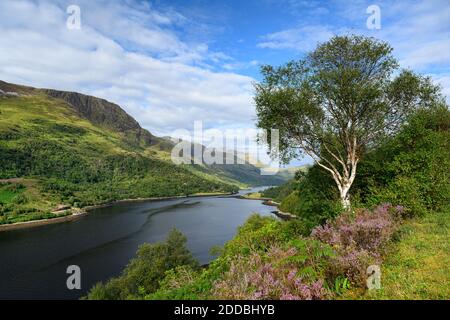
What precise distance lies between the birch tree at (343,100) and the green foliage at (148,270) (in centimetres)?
2719

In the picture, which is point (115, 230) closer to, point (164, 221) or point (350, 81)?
point (164, 221)

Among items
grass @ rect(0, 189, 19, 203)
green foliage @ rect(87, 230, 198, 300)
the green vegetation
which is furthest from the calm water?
grass @ rect(0, 189, 19, 203)

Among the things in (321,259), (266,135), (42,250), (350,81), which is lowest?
(42,250)

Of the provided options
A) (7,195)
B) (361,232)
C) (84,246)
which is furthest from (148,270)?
(7,195)

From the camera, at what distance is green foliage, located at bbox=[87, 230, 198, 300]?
41656 millimetres

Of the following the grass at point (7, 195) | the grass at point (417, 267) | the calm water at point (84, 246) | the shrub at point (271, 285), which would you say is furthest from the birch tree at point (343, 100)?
the grass at point (7, 195)

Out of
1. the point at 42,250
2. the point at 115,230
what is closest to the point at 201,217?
the point at 115,230

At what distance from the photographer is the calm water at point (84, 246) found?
55.8m

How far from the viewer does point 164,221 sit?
12000 centimetres

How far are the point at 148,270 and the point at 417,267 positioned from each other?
44622mm

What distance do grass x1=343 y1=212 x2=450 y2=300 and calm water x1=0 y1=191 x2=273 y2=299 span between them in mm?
52921

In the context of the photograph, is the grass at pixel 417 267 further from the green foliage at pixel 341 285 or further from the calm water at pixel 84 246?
the calm water at pixel 84 246

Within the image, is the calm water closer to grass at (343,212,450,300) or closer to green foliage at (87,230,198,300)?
green foliage at (87,230,198,300)
